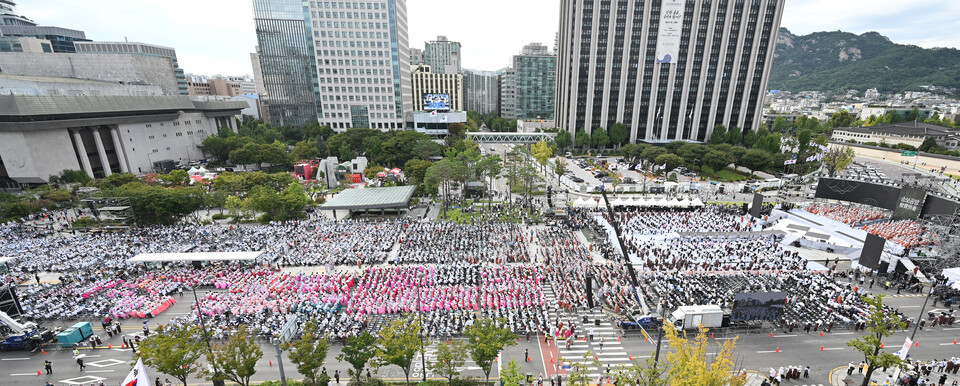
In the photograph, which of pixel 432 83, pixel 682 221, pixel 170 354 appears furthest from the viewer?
pixel 432 83

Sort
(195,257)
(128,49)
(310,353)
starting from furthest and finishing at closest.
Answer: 1. (128,49)
2. (195,257)
3. (310,353)

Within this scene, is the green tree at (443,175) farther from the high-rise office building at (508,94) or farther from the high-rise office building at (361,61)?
the high-rise office building at (508,94)

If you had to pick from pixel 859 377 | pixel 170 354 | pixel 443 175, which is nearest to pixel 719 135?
pixel 443 175

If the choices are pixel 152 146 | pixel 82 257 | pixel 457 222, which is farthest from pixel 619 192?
pixel 152 146

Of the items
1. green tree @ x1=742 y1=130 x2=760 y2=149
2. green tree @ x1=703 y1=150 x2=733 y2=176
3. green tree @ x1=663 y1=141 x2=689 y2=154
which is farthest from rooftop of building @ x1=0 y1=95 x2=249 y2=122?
green tree @ x1=742 y1=130 x2=760 y2=149

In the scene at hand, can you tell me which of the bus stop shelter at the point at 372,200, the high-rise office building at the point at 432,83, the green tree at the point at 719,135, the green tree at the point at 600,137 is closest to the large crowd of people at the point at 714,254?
the bus stop shelter at the point at 372,200

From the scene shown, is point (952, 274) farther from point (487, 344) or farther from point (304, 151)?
point (304, 151)
